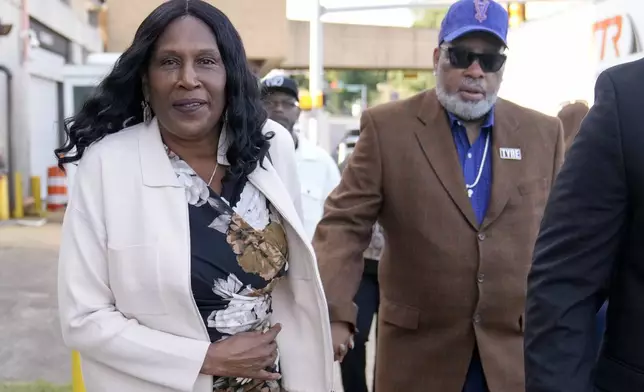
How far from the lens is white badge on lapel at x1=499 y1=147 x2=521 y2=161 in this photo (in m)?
3.33

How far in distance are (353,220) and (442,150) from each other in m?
0.46

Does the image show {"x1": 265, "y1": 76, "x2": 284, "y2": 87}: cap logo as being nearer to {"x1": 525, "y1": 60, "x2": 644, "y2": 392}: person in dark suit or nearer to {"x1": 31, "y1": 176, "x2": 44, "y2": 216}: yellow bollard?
{"x1": 525, "y1": 60, "x2": 644, "y2": 392}: person in dark suit

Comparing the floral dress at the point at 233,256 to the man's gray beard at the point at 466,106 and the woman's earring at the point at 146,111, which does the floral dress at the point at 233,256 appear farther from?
the man's gray beard at the point at 466,106

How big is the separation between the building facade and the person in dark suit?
13.6 m

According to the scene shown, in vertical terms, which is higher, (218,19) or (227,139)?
(218,19)

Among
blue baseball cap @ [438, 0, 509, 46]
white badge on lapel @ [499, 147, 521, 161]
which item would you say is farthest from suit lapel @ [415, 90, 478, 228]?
blue baseball cap @ [438, 0, 509, 46]

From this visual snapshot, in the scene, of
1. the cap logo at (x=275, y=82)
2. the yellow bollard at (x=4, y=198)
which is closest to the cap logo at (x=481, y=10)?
the cap logo at (x=275, y=82)

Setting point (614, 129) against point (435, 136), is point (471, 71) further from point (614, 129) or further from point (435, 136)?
point (614, 129)

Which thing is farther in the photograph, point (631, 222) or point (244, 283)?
point (244, 283)

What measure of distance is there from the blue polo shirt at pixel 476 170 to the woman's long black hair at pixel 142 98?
1019mm

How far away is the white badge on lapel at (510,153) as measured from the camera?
10.9ft

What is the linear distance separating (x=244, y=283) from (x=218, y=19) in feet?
2.60

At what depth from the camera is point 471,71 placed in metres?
3.39

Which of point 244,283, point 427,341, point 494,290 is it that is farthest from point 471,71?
point 244,283
